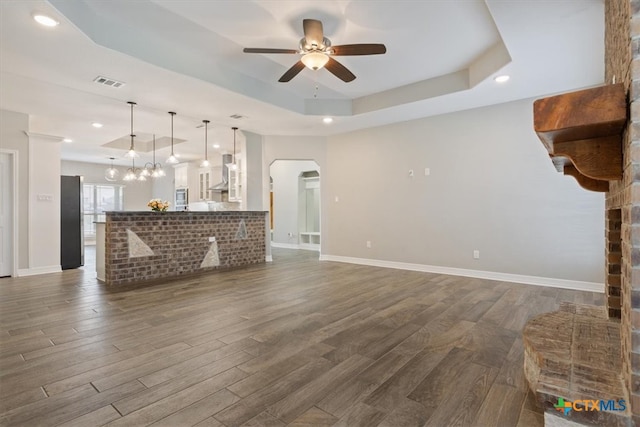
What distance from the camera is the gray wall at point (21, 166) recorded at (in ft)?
16.8

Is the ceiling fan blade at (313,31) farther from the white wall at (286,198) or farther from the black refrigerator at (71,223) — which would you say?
the white wall at (286,198)

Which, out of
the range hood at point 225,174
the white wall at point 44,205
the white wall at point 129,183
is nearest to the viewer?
the white wall at point 44,205

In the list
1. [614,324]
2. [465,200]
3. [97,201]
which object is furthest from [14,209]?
[614,324]

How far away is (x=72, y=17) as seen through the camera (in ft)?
9.03

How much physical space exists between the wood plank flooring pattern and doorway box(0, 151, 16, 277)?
4.43 feet

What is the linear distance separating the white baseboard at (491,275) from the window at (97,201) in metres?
9.61

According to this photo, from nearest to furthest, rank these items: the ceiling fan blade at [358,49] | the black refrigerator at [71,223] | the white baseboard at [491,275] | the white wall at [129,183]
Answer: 1. the ceiling fan blade at [358,49]
2. the white baseboard at [491,275]
3. the black refrigerator at [71,223]
4. the white wall at [129,183]

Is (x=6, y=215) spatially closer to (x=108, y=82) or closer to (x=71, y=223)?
(x=71, y=223)

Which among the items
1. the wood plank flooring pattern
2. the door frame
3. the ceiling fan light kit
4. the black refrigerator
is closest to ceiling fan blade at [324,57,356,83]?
the ceiling fan light kit

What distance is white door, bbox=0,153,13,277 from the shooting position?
507cm

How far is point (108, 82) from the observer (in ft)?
13.0

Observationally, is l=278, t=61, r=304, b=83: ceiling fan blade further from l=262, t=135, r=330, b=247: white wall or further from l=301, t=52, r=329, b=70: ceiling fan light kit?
l=262, t=135, r=330, b=247: white wall

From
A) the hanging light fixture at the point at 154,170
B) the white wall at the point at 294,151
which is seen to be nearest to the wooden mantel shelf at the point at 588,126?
the white wall at the point at 294,151

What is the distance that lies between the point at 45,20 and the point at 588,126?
3890 millimetres
